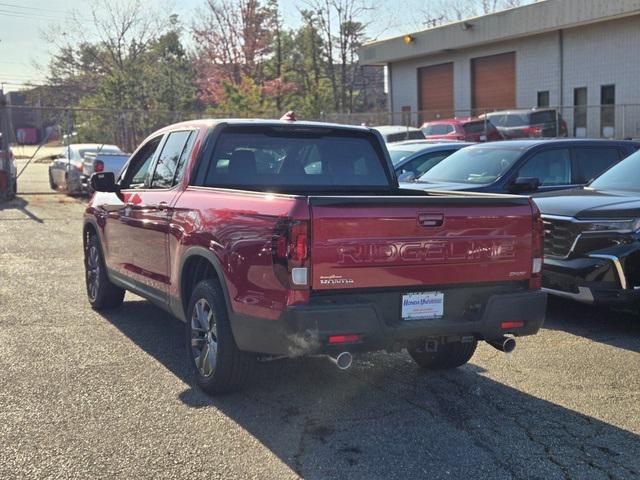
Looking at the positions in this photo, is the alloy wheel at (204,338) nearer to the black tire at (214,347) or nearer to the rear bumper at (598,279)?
the black tire at (214,347)

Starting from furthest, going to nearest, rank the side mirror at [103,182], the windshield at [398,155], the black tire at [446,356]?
the windshield at [398,155]
the side mirror at [103,182]
the black tire at [446,356]

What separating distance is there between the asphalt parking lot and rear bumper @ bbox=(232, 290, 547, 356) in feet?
1.70

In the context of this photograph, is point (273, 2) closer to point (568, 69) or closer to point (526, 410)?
point (568, 69)

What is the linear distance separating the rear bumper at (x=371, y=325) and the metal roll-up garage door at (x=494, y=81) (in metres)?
28.1

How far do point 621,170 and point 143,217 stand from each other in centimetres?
512

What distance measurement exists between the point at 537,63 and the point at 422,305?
29.3 meters

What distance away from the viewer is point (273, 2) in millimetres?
46875

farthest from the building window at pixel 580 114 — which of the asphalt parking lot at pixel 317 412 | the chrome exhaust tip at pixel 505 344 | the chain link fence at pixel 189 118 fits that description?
the chrome exhaust tip at pixel 505 344

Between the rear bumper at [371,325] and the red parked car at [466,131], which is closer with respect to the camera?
the rear bumper at [371,325]

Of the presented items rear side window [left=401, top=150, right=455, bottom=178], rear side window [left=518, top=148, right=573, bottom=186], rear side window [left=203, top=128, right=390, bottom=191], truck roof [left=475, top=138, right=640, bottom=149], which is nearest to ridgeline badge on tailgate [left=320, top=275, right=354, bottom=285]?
rear side window [left=203, top=128, right=390, bottom=191]

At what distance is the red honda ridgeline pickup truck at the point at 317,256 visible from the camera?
439cm

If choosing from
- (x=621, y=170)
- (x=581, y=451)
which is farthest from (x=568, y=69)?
(x=581, y=451)

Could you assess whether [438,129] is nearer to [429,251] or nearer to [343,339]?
[429,251]

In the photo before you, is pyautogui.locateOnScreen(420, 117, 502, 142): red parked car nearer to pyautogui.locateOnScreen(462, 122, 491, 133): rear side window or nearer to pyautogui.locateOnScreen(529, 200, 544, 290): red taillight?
pyautogui.locateOnScreen(462, 122, 491, 133): rear side window
